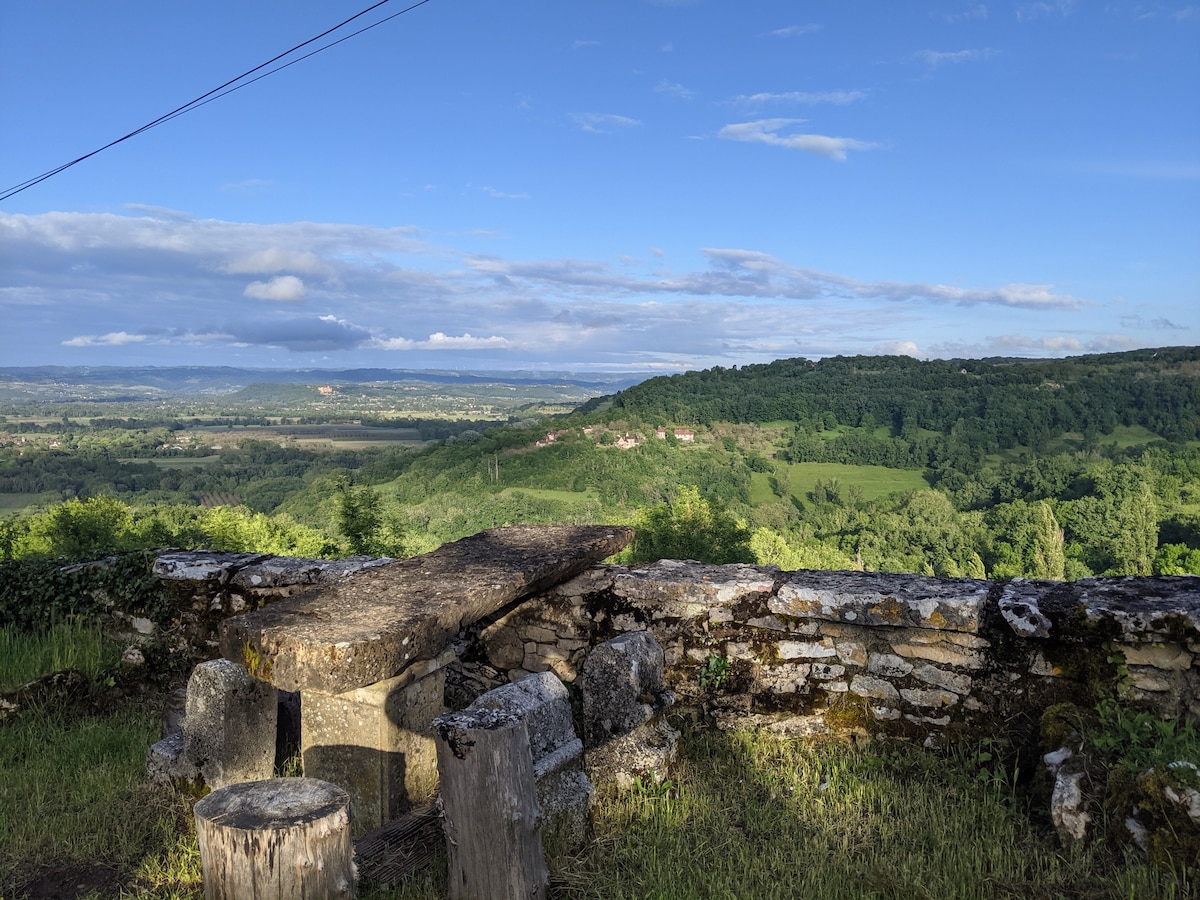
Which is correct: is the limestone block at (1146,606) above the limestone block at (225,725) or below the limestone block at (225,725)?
above

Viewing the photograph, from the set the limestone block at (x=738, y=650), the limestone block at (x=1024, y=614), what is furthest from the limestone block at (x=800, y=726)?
the limestone block at (x=1024, y=614)

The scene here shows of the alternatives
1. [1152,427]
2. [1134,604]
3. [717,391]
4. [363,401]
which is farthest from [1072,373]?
[363,401]

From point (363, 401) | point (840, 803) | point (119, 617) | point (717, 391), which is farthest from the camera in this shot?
point (363, 401)

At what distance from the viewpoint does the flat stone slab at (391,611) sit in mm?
3229

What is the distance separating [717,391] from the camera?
69812mm

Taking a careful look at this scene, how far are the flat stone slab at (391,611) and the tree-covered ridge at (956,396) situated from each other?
57.3 metres

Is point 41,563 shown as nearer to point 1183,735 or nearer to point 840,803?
point 840,803

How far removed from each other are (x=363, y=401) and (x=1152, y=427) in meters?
123

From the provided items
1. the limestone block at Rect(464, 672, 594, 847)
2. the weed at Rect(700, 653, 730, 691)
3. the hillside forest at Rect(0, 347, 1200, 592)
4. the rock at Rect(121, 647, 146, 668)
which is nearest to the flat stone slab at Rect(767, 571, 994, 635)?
the weed at Rect(700, 653, 730, 691)

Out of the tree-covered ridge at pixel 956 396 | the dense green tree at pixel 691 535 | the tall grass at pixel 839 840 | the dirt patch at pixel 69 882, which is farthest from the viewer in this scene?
the tree-covered ridge at pixel 956 396

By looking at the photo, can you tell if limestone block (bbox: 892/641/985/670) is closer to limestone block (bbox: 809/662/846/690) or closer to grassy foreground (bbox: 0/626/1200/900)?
limestone block (bbox: 809/662/846/690)

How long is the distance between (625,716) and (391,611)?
1377 millimetres

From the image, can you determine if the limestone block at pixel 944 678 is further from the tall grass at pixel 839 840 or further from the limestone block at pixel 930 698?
the tall grass at pixel 839 840

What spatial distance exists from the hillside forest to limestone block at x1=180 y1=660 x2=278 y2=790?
36.6 feet
